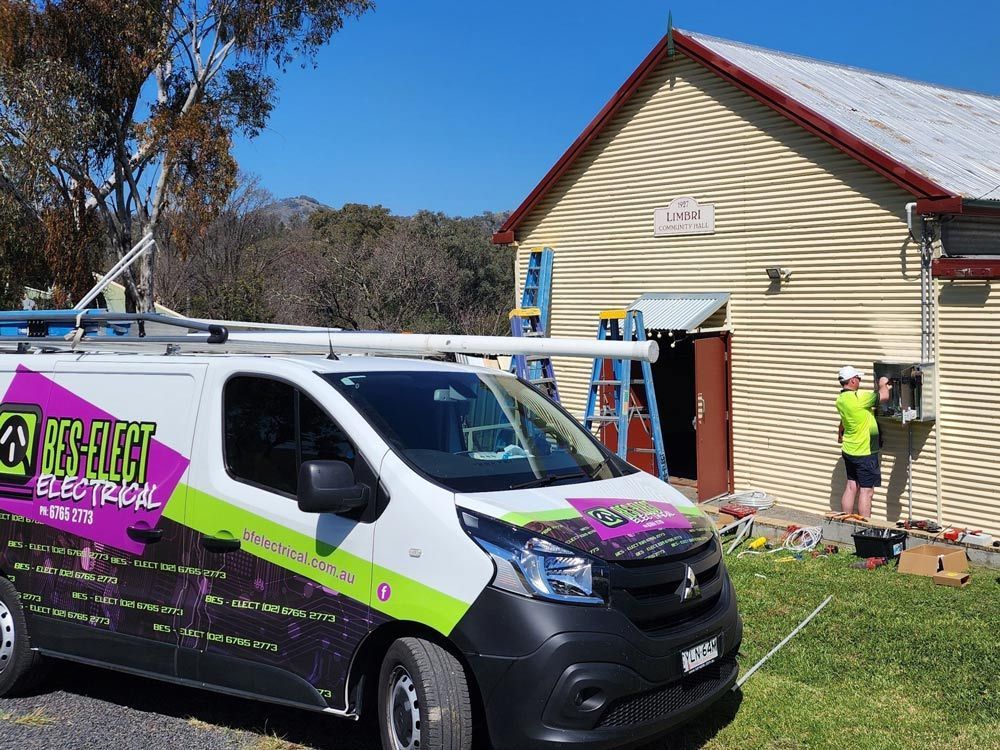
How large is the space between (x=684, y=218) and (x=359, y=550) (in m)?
9.41

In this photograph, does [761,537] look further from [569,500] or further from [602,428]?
[569,500]

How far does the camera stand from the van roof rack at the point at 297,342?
5.21 metres

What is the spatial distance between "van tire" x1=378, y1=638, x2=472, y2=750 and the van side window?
934 millimetres

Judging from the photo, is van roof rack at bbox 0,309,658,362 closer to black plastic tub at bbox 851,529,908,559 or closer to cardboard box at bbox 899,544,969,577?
cardboard box at bbox 899,544,969,577

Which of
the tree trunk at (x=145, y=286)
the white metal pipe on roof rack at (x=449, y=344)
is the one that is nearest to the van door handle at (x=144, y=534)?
the white metal pipe on roof rack at (x=449, y=344)

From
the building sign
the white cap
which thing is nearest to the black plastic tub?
the white cap

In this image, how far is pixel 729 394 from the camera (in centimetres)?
1233

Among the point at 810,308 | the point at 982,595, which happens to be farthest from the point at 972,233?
the point at 982,595

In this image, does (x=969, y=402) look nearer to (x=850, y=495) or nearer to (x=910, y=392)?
(x=910, y=392)

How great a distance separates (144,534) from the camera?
496cm

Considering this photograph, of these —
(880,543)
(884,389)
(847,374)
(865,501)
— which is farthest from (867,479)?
(880,543)

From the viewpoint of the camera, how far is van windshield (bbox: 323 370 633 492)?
15.2 ft

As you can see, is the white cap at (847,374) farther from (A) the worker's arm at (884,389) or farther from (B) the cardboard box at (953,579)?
(B) the cardboard box at (953,579)

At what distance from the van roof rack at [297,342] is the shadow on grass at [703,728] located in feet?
6.34
